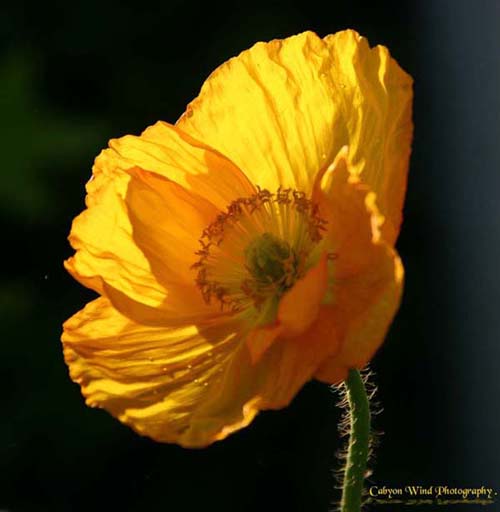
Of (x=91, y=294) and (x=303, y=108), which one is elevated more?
(x=91, y=294)

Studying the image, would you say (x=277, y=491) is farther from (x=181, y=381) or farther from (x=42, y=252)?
(x=181, y=381)

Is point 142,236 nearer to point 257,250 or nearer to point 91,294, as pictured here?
point 257,250

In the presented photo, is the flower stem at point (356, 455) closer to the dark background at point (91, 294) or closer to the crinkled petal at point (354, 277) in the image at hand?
the crinkled petal at point (354, 277)

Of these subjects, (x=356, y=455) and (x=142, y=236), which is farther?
(x=142, y=236)

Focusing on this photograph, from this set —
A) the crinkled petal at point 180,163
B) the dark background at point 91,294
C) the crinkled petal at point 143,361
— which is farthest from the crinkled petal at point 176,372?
the dark background at point 91,294

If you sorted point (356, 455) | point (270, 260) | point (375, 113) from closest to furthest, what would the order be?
point (356, 455), point (375, 113), point (270, 260)

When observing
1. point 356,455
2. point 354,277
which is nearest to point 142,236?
point 354,277
